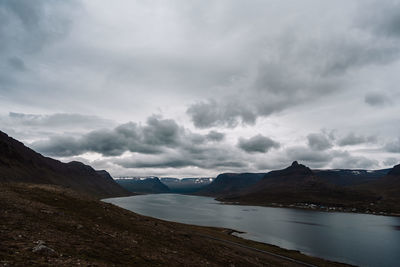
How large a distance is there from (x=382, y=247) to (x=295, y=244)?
129 feet

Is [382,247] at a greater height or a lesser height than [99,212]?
lesser

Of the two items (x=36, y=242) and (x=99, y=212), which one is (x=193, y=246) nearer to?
(x=99, y=212)

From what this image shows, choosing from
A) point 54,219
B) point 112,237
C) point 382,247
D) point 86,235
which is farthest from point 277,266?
point 382,247

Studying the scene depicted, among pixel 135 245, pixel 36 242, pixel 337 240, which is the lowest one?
pixel 337 240

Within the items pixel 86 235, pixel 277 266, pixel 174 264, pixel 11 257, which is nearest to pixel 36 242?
pixel 11 257

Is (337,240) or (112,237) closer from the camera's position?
(112,237)

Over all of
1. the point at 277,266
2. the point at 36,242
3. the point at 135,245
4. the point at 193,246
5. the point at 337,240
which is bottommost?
the point at 337,240

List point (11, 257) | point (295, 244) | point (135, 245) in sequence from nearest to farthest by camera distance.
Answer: point (11, 257) < point (135, 245) < point (295, 244)

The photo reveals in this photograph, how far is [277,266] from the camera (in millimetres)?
52500

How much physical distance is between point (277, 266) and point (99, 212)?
127ft

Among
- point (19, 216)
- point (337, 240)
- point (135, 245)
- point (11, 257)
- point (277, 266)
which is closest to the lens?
point (11, 257)

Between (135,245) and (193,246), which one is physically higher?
(135,245)

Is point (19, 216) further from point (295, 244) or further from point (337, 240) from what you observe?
point (337, 240)

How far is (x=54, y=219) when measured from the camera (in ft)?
108
